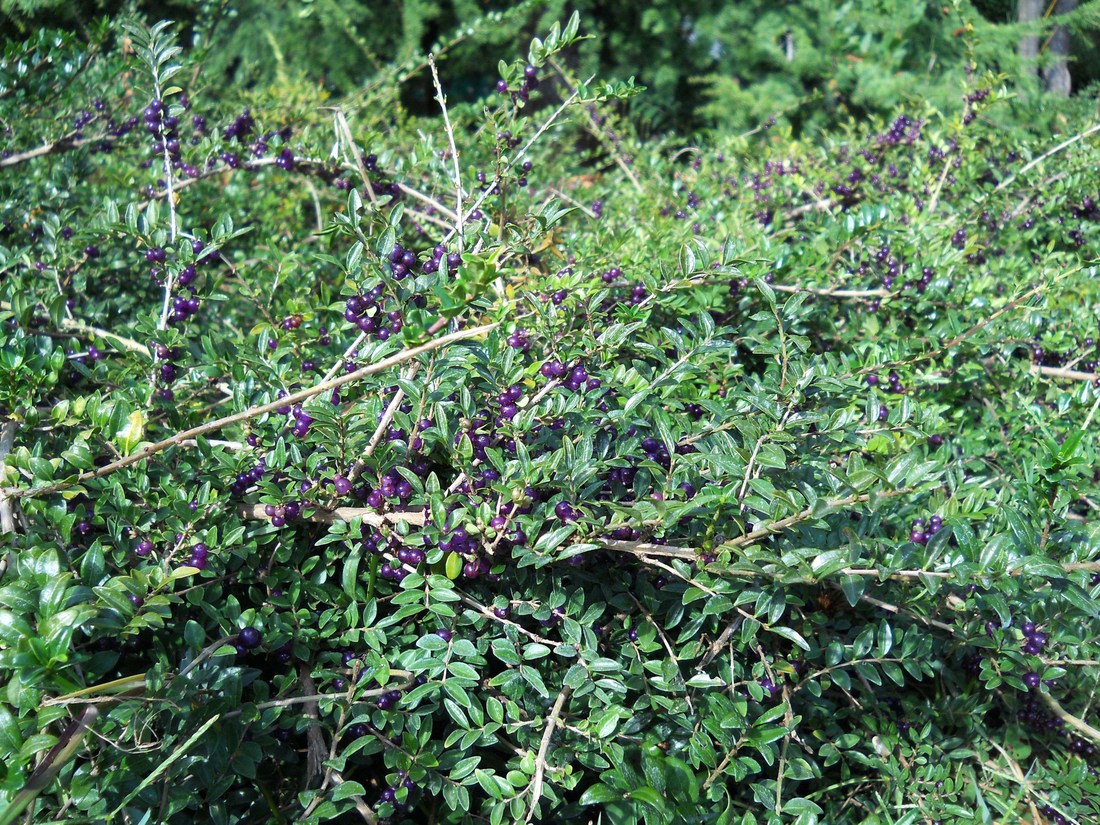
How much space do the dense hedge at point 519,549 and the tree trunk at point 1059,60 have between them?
4948 mm

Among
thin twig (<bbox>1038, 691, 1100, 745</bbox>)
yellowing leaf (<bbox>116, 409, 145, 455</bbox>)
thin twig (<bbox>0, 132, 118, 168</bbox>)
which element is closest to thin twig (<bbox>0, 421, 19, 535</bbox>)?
yellowing leaf (<bbox>116, 409, 145, 455</bbox>)

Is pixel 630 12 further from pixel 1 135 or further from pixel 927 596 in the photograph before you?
pixel 927 596

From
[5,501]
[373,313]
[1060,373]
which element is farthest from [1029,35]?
[5,501]

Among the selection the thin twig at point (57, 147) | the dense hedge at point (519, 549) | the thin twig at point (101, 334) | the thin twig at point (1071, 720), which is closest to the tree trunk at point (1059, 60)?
the dense hedge at point (519, 549)

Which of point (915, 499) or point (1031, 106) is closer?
point (915, 499)

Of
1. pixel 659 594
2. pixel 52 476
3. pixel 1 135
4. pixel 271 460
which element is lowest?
pixel 659 594

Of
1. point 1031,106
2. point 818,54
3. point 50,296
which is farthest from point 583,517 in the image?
point 818,54

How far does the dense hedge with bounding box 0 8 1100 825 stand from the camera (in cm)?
137

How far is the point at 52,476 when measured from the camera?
1.44 m

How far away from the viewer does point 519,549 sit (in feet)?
4.76

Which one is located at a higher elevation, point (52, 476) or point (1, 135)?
point (1, 135)

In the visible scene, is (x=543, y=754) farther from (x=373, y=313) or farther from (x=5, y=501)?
(x=5, y=501)

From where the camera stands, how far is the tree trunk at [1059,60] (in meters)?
5.95

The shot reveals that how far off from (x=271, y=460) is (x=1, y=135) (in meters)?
2.16
